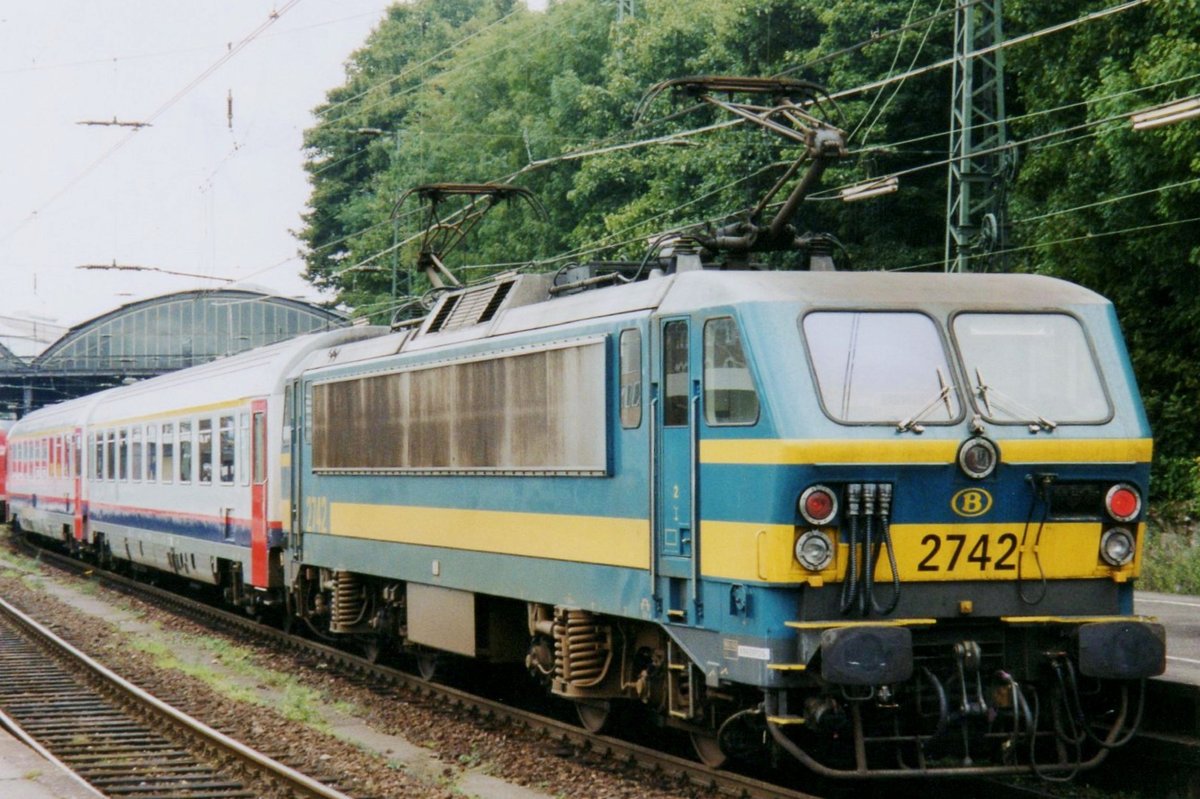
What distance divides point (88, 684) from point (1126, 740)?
10.8 m

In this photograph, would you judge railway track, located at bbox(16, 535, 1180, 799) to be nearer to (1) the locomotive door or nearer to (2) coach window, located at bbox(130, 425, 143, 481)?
(1) the locomotive door

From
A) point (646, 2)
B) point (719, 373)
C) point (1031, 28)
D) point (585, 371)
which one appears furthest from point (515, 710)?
point (646, 2)

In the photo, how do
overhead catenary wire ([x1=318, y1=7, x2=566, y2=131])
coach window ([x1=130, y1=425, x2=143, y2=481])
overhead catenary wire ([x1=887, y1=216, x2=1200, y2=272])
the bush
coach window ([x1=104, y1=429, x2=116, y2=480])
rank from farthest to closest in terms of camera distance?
overhead catenary wire ([x1=318, y1=7, x2=566, y2=131])
coach window ([x1=104, y1=429, x2=116, y2=480])
coach window ([x1=130, y1=425, x2=143, y2=481])
overhead catenary wire ([x1=887, y1=216, x2=1200, y2=272])
the bush

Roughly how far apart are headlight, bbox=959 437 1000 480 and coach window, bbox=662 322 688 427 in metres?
1.63

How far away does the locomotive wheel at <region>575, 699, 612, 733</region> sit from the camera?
11750 mm

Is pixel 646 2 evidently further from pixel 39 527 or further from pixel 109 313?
pixel 109 313

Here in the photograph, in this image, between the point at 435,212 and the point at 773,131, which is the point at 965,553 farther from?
the point at 435,212

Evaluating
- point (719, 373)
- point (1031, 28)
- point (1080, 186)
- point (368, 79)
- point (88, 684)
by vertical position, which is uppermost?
point (368, 79)

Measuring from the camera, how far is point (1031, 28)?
28031 mm

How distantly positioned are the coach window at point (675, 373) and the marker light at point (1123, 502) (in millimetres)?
2446

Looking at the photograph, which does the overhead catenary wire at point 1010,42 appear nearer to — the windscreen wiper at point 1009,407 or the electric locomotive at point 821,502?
the electric locomotive at point 821,502

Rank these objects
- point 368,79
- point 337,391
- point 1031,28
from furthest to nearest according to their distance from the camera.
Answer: point 368,79
point 1031,28
point 337,391

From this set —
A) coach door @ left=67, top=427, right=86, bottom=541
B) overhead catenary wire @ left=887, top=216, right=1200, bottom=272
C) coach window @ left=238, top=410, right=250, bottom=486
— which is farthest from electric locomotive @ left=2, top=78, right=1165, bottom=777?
coach door @ left=67, top=427, right=86, bottom=541

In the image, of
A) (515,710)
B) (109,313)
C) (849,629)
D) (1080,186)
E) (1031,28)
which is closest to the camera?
(849,629)
